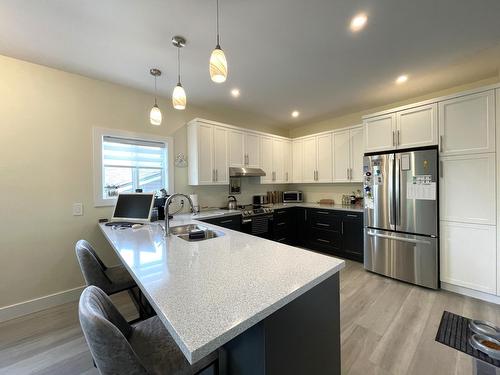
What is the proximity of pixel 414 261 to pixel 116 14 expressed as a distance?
414cm

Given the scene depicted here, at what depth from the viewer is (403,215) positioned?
2.78m

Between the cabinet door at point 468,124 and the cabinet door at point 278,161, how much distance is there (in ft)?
8.67

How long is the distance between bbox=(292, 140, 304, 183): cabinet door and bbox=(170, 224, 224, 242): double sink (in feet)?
9.80

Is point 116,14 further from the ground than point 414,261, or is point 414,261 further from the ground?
point 116,14

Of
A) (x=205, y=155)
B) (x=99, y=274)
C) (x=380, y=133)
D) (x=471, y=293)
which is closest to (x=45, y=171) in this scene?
(x=99, y=274)

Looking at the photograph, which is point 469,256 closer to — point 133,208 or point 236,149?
point 236,149

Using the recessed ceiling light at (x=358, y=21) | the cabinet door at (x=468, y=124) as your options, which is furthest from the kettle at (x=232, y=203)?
the cabinet door at (x=468, y=124)

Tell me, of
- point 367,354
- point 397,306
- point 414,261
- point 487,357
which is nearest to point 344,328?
point 367,354

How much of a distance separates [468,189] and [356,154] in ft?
5.34

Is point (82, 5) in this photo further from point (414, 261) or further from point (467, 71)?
point (414, 261)

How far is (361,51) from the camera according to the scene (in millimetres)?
2199

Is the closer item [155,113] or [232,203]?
[155,113]

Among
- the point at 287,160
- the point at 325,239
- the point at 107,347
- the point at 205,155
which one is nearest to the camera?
the point at 107,347

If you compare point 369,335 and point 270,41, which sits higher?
point 270,41
